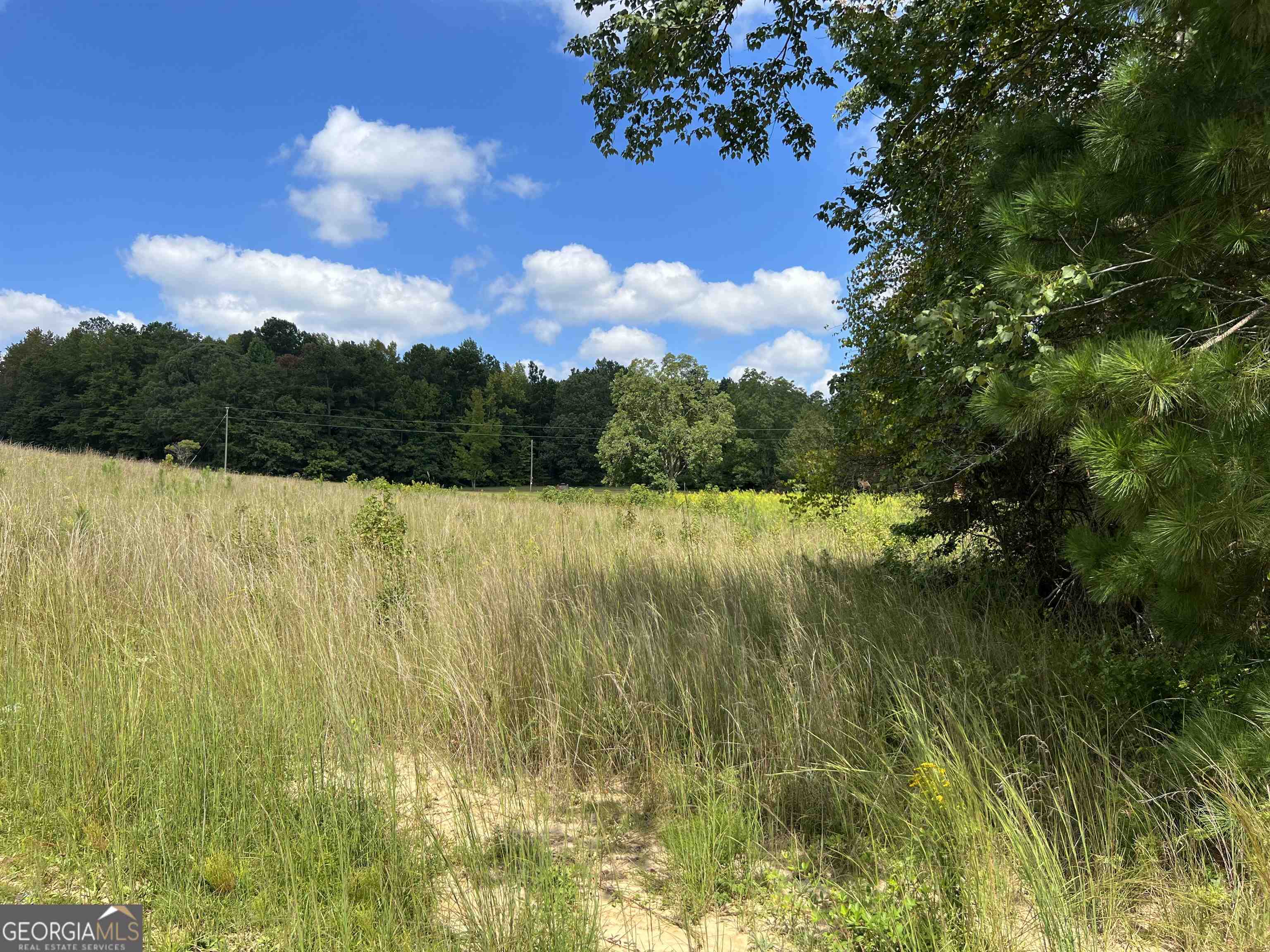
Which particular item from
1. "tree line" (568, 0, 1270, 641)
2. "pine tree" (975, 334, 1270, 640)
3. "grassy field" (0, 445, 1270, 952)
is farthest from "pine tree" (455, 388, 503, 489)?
"pine tree" (975, 334, 1270, 640)

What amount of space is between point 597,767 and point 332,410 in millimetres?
67605

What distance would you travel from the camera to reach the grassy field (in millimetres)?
2240

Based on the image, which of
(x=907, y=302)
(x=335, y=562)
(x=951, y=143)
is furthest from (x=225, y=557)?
(x=951, y=143)

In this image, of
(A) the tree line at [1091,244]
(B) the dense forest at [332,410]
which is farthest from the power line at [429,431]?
(A) the tree line at [1091,244]

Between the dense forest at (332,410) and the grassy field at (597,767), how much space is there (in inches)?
1858

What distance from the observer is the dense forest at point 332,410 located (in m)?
58.9

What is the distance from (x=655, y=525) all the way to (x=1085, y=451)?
7569mm

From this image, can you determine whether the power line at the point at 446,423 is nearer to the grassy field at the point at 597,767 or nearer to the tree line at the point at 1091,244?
the tree line at the point at 1091,244

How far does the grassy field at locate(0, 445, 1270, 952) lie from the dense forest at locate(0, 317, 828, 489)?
47.2 meters

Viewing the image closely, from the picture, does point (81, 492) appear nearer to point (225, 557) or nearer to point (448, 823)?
point (225, 557)

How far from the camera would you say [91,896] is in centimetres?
228

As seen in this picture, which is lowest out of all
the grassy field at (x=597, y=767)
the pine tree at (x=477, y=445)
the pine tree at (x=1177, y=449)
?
the grassy field at (x=597, y=767)

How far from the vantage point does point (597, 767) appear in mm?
3496

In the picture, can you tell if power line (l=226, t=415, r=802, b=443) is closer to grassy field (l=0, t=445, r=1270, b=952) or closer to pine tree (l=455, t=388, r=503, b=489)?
pine tree (l=455, t=388, r=503, b=489)
